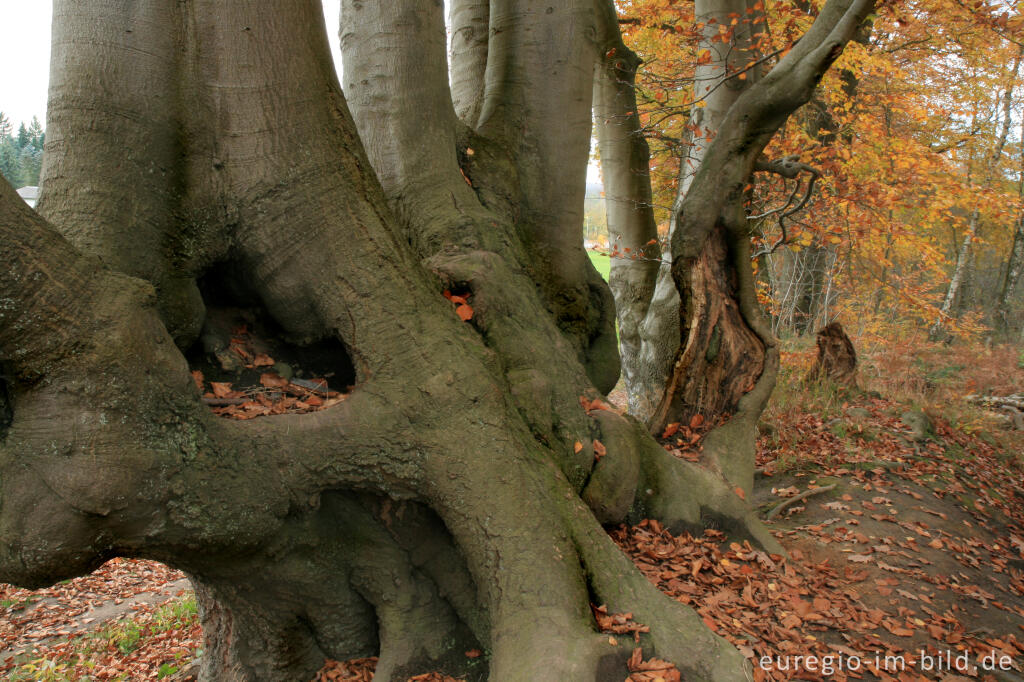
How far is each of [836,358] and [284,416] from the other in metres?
8.56

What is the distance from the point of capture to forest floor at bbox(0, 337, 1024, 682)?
3.61 metres

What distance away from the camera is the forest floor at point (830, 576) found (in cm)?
361

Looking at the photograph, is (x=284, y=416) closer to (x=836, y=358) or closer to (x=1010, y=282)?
(x=836, y=358)

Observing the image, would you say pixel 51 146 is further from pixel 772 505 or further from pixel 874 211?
pixel 874 211

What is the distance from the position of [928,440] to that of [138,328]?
8733mm

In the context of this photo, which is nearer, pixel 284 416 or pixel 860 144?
pixel 284 416

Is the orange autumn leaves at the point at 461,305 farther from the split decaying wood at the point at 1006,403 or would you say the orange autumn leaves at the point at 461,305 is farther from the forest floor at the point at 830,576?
the split decaying wood at the point at 1006,403

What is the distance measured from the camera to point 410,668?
10.9 ft

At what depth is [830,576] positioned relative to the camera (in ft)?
14.3

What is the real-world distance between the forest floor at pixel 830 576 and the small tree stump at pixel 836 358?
242mm

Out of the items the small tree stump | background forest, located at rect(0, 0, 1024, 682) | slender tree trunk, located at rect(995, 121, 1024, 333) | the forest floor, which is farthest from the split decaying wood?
slender tree trunk, located at rect(995, 121, 1024, 333)

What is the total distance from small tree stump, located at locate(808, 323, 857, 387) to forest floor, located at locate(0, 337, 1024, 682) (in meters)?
0.24

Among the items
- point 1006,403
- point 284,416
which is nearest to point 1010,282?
point 1006,403

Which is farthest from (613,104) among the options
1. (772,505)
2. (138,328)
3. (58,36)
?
(138,328)
